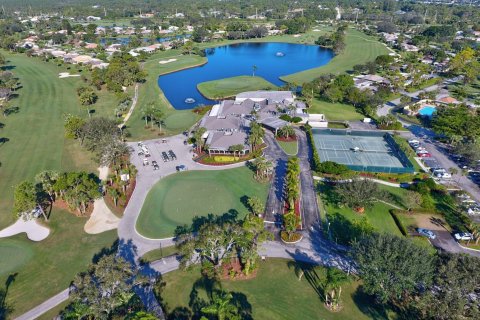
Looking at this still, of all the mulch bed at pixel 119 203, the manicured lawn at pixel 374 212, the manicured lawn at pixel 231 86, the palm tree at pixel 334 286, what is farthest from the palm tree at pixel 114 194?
the manicured lawn at pixel 231 86

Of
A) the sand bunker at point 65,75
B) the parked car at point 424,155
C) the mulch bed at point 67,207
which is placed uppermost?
the sand bunker at point 65,75

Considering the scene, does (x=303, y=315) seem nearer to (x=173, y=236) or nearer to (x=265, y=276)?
(x=265, y=276)

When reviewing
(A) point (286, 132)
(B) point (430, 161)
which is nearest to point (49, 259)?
(A) point (286, 132)

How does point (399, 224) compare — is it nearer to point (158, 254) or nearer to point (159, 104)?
point (158, 254)

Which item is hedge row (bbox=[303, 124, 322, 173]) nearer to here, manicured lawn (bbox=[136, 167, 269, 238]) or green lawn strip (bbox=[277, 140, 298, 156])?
green lawn strip (bbox=[277, 140, 298, 156])

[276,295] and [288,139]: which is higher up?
[288,139]

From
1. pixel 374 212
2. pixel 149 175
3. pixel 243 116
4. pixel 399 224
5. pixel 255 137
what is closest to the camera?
pixel 399 224

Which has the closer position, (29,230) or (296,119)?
(29,230)

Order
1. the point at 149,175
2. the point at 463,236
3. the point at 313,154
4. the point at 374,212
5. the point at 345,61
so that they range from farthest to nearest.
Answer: the point at 345,61 < the point at 313,154 < the point at 149,175 < the point at 374,212 < the point at 463,236

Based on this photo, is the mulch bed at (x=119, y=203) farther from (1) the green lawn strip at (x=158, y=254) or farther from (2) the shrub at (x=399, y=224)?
(2) the shrub at (x=399, y=224)
